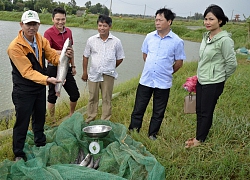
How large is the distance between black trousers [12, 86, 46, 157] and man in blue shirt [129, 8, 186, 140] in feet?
4.05

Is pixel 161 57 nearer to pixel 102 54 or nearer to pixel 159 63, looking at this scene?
pixel 159 63

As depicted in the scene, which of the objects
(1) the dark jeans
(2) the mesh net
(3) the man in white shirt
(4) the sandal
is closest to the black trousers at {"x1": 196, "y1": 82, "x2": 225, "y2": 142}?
(4) the sandal

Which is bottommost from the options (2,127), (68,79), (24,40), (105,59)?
(2,127)

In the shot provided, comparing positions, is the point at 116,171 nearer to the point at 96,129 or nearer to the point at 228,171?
the point at 96,129

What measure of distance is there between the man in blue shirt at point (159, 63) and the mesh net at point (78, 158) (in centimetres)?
52

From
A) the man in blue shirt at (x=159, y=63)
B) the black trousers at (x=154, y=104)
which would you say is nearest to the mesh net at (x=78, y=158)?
the black trousers at (x=154, y=104)

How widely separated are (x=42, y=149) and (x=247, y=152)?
2.33m

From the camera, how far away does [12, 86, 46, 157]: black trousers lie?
9.16ft

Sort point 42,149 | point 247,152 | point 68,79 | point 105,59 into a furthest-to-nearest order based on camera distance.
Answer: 1. point 68,79
2. point 105,59
3. point 247,152
4. point 42,149

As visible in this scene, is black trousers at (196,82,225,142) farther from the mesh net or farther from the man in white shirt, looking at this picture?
the man in white shirt

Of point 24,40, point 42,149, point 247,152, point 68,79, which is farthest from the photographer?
point 68,79

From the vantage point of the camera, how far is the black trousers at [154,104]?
11.2 ft

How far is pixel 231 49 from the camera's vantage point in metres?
2.80

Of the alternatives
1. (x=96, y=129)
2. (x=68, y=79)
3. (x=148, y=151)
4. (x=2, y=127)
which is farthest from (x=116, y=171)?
(x=2, y=127)
